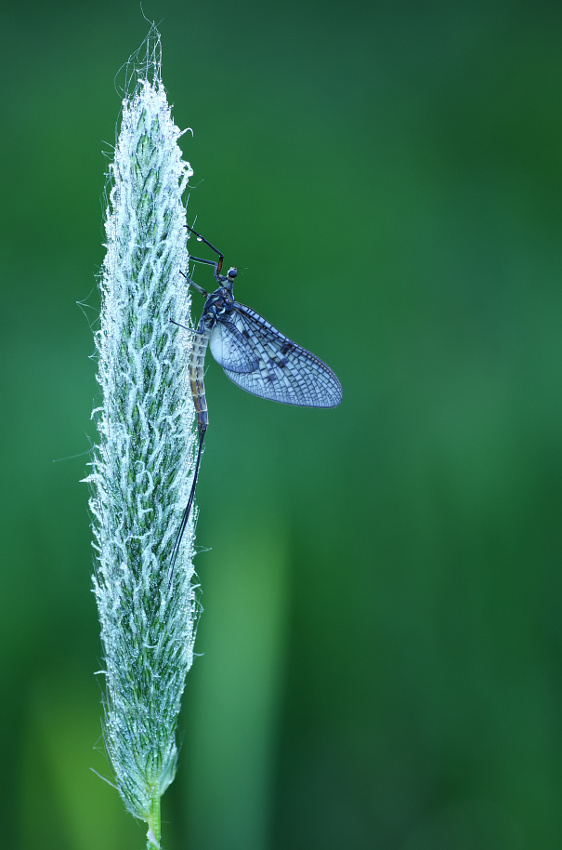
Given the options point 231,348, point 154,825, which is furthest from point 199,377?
point 154,825

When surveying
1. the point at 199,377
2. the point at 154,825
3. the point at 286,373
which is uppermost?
the point at 286,373

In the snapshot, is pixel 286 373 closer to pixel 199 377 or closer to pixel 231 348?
pixel 231 348

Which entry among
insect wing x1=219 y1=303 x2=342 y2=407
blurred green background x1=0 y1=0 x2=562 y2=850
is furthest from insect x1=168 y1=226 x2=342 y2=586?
blurred green background x1=0 y1=0 x2=562 y2=850

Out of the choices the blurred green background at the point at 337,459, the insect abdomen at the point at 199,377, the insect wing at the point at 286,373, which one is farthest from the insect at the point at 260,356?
the blurred green background at the point at 337,459

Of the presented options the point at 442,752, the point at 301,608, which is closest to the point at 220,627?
the point at 301,608

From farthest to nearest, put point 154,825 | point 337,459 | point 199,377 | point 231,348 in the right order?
1. point 337,459
2. point 231,348
3. point 199,377
4. point 154,825

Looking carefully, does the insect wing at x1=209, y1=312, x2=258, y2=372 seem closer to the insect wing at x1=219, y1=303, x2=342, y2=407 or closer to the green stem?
the insect wing at x1=219, y1=303, x2=342, y2=407

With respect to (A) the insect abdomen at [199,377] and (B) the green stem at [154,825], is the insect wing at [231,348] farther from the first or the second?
(B) the green stem at [154,825]
